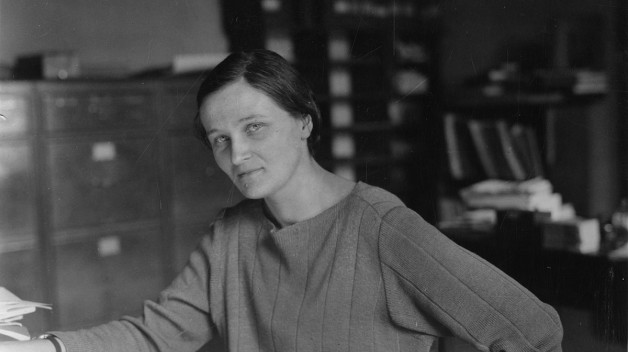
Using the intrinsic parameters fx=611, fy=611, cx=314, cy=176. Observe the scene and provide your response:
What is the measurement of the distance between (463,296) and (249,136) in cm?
49

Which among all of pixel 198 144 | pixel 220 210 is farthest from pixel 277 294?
pixel 198 144

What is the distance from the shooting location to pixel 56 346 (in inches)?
44.6

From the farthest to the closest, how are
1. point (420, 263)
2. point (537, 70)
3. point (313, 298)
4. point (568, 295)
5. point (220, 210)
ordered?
point (537, 70) < point (568, 295) < point (220, 210) < point (313, 298) < point (420, 263)

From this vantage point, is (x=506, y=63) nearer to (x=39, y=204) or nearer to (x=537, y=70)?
(x=537, y=70)

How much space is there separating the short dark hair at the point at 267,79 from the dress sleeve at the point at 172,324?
335mm

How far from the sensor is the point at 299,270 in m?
1.23

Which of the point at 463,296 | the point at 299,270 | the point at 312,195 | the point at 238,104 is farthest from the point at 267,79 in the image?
the point at 463,296

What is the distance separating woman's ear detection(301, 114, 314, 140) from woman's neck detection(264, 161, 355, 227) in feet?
0.23

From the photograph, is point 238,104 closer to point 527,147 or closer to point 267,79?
point 267,79

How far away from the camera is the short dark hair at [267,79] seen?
117cm

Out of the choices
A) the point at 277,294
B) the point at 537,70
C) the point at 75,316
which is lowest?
the point at 75,316

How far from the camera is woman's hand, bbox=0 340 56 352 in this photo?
1044 mm

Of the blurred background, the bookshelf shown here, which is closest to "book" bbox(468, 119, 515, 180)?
the blurred background

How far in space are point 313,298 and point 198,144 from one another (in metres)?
0.47
